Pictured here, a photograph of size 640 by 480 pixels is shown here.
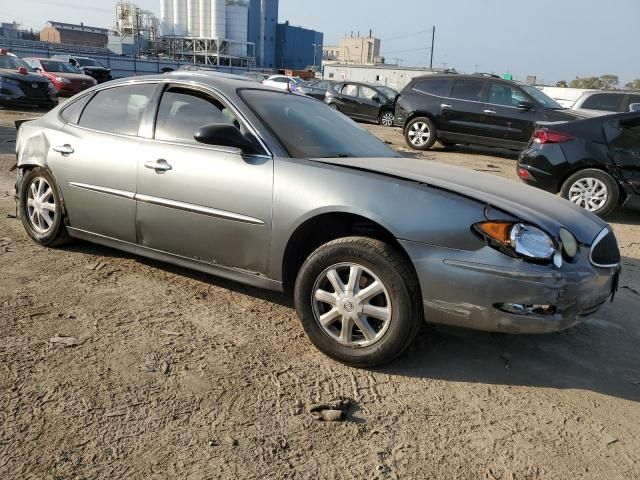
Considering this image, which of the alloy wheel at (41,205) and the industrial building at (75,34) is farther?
the industrial building at (75,34)

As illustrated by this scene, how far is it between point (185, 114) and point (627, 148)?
5.65 metres

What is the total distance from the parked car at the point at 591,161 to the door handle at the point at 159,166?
5416 mm

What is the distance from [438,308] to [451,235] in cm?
39

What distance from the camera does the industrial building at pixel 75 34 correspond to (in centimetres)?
8362

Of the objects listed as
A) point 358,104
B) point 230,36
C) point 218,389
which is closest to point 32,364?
point 218,389

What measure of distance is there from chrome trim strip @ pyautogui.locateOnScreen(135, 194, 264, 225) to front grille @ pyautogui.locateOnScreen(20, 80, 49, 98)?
14.3m

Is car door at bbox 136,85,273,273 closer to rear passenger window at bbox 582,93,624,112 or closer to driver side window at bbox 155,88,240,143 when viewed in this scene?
driver side window at bbox 155,88,240,143

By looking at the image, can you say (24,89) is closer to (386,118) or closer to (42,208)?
(386,118)

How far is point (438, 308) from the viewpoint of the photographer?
9.45 feet

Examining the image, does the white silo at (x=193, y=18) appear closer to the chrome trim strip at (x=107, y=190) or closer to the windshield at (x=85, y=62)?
the windshield at (x=85, y=62)

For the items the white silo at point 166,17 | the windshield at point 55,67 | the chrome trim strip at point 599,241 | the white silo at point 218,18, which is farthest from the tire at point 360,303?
the white silo at point 166,17

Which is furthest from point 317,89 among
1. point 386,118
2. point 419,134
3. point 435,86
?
point 419,134

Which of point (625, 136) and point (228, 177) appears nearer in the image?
point (228, 177)

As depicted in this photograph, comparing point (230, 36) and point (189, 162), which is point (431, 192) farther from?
point (230, 36)
